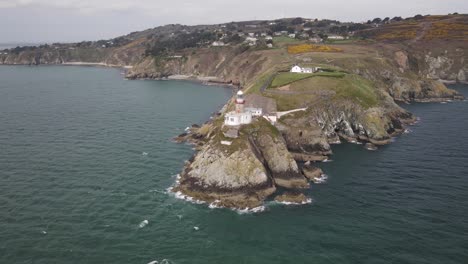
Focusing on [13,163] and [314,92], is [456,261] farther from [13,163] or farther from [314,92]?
[13,163]

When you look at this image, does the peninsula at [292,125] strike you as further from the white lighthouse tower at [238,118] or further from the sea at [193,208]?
the sea at [193,208]

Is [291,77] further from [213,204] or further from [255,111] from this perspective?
[213,204]

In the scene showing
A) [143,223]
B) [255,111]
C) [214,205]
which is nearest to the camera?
[143,223]

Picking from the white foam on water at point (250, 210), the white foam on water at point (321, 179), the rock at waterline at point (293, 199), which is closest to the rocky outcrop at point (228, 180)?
the white foam on water at point (250, 210)

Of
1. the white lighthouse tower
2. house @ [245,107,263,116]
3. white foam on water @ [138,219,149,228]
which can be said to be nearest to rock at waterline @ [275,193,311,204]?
the white lighthouse tower

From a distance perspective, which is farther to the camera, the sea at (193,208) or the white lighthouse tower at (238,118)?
the white lighthouse tower at (238,118)

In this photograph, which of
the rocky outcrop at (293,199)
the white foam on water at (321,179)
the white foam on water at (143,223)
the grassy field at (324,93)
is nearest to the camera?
the white foam on water at (143,223)

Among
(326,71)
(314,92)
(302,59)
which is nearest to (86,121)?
(314,92)

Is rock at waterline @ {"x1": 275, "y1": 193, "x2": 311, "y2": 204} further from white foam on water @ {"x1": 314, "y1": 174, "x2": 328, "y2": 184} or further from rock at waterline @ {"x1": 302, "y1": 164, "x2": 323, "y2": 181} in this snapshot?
rock at waterline @ {"x1": 302, "y1": 164, "x2": 323, "y2": 181}

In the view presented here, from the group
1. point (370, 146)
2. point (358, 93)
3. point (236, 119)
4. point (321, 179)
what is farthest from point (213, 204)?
point (358, 93)
